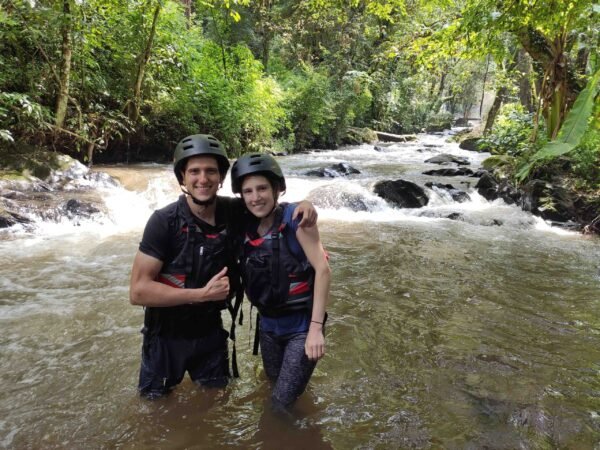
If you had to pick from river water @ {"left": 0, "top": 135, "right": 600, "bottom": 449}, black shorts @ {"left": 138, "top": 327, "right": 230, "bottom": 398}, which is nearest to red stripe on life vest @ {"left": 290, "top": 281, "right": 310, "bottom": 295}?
black shorts @ {"left": 138, "top": 327, "right": 230, "bottom": 398}

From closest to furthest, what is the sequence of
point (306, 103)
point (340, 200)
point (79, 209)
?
point (79, 209) < point (340, 200) < point (306, 103)

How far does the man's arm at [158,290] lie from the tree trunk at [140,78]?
1127cm

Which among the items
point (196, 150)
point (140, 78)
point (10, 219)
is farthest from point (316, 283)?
point (140, 78)

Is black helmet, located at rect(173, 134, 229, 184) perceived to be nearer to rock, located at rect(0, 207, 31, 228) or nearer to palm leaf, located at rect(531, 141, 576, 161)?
palm leaf, located at rect(531, 141, 576, 161)

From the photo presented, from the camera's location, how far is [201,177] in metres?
2.45

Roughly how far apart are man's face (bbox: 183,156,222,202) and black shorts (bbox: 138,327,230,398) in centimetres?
85

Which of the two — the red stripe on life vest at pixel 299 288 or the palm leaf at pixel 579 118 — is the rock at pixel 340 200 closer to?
the red stripe on life vest at pixel 299 288

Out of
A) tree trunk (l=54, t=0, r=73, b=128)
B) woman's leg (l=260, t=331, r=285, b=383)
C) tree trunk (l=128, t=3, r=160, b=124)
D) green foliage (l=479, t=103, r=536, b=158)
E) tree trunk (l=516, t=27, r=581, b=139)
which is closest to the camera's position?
woman's leg (l=260, t=331, r=285, b=383)

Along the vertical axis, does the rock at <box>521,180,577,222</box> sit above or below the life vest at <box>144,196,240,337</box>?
below

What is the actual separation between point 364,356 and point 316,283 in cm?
185

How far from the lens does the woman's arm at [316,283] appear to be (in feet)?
7.90

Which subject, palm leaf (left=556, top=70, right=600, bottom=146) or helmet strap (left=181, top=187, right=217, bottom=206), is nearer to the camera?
palm leaf (left=556, top=70, right=600, bottom=146)

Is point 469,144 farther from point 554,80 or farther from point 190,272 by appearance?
point 190,272

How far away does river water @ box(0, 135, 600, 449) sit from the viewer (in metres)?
2.84
